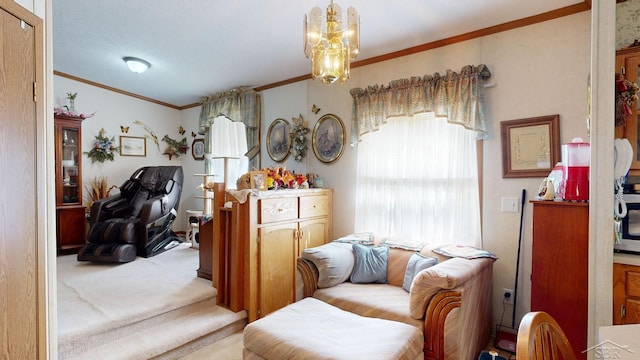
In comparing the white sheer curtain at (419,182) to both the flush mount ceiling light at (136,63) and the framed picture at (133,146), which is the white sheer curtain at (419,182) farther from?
the framed picture at (133,146)

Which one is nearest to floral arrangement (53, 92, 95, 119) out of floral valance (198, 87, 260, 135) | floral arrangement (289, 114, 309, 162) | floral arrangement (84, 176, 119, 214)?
floral arrangement (84, 176, 119, 214)

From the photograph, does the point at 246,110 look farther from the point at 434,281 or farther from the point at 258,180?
the point at 434,281

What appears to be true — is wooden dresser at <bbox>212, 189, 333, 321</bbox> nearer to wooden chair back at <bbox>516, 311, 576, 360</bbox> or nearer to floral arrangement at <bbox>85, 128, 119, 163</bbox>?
wooden chair back at <bbox>516, 311, 576, 360</bbox>

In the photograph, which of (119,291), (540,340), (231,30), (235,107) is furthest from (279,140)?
(540,340)

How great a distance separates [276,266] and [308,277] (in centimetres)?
40

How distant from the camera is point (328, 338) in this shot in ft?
5.74

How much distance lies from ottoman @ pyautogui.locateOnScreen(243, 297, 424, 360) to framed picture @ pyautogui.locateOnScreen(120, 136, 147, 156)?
4360 mm

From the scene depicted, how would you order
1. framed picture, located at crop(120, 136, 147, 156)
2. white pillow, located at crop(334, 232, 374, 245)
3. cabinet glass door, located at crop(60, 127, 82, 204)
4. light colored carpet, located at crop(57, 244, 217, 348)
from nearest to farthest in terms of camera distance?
light colored carpet, located at crop(57, 244, 217, 348) → white pillow, located at crop(334, 232, 374, 245) → cabinet glass door, located at crop(60, 127, 82, 204) → framed picture, located at crop(120, 136, 147, 156)

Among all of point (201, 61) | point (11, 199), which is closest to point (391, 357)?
point (11, 199)

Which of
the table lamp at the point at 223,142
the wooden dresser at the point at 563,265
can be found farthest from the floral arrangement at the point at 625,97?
the table lamp at the point at 223,142

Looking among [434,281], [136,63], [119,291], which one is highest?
[136,63]

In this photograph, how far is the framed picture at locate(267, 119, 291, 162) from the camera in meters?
4.00

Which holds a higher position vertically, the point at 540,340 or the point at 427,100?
the point at 427,100

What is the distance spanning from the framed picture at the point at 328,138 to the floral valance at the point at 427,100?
241mm
